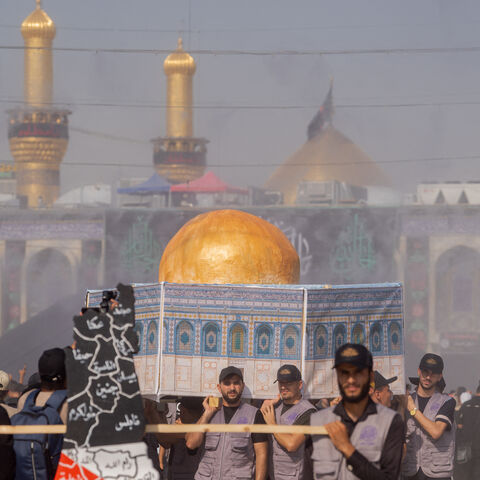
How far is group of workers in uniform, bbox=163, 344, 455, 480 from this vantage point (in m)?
3.67

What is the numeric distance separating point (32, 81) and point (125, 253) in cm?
1361

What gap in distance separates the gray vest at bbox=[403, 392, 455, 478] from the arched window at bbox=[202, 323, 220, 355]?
47.2 inches

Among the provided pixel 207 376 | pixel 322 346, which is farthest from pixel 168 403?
pixel 322 346

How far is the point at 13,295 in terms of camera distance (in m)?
37.6

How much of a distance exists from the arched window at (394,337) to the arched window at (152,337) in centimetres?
140

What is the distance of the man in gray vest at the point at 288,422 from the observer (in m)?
5.23

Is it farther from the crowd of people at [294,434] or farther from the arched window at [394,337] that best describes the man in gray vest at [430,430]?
the arched window at [394,337]

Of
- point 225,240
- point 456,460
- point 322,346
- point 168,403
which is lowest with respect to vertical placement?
point 456,460

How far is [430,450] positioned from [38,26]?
43.8 m

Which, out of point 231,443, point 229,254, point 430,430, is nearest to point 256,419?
point 231,443

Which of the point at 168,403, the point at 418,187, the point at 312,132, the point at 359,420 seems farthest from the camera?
the point at 312,132

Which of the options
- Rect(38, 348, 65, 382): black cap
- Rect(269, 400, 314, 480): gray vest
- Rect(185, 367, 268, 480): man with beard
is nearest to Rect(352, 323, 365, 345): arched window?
Rect(269, 400, 314, 480): gray vest

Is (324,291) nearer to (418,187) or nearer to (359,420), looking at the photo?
(359,420)

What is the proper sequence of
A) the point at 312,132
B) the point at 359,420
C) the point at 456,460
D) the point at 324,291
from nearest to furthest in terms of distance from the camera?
the point at 359,420
the point at 324,291
the point at 456,460
the point at 312,132
